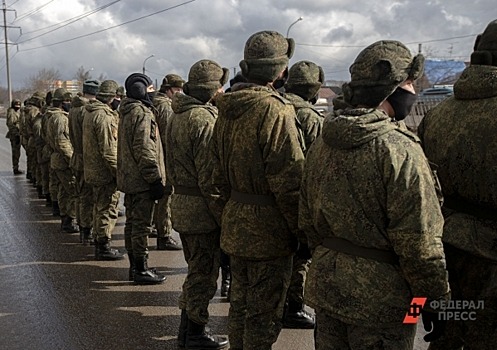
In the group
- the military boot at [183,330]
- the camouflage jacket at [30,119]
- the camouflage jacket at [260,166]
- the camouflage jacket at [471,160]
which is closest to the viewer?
the camouflage jacket at [471,160]

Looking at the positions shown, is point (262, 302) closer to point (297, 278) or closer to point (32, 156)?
point (297, 278)

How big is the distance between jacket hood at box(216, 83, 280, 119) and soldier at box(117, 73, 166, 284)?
7.35ft

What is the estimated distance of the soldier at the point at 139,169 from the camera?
552cm

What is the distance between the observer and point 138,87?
576cm

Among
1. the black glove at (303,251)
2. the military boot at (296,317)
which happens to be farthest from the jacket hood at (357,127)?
the military boot at (296,317)

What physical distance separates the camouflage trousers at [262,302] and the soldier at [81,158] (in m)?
4.23

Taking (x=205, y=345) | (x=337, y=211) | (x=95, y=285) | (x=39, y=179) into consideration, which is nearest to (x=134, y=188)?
(x=95, y=285)

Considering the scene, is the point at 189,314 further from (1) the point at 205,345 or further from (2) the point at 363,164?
(2) the point at 363,164

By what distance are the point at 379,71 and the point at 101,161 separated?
471cm

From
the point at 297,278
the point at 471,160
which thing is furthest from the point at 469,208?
the point at 297,278

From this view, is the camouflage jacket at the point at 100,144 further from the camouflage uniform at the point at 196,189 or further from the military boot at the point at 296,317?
the military boot at the point at 296,317

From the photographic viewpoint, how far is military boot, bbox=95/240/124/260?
6.79 metres

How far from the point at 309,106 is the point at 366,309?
2449 mm

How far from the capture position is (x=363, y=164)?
2426 millimetres
